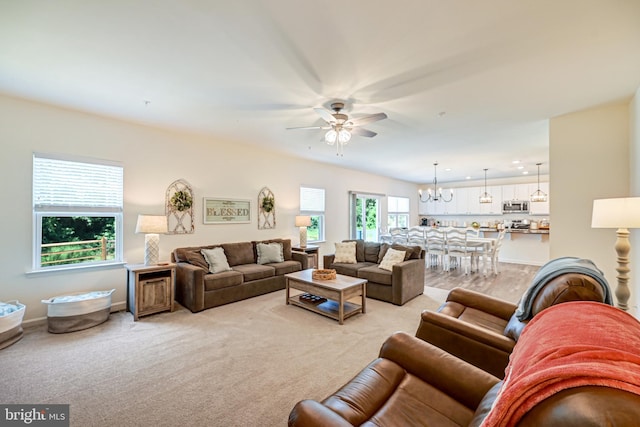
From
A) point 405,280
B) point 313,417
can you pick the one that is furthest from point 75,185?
point 405,280

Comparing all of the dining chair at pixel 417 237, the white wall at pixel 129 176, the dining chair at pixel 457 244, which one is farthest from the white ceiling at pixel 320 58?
the dining chair at pixel 417 237

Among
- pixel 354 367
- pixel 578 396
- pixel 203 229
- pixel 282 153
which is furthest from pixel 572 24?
pixel 203 229

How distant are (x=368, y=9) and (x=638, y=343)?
6.77 feet

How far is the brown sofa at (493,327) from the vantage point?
153 cm

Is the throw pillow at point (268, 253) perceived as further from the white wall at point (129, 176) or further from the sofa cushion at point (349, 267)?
the sofa cushion at point (349, 267)

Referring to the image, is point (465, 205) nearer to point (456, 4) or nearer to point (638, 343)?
point (456, 4)

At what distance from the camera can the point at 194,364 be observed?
2.44 meters

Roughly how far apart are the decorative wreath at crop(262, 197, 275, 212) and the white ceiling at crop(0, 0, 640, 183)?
204cm

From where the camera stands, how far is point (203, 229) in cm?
477

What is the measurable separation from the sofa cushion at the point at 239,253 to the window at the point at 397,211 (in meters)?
5.56

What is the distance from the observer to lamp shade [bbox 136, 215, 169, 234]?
3.61m

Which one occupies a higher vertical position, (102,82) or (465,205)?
(102,82)

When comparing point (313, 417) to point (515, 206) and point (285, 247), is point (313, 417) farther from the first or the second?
point (515, 206)

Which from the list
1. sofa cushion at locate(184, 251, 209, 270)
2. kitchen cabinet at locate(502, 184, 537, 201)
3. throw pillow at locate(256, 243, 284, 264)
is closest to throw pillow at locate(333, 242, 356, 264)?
throw pillow at locate(256, 243, 284, 264)
